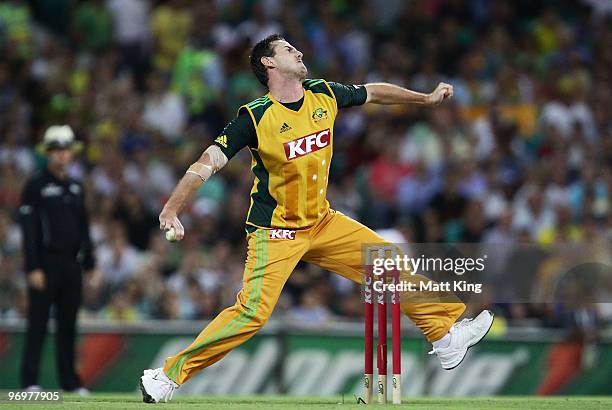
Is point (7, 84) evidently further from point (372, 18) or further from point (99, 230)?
point (372, 18)

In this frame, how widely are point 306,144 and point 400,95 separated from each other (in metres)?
0.94

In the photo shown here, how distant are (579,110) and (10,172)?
6923mm

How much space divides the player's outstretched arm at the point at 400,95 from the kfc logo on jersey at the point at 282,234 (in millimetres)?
1141

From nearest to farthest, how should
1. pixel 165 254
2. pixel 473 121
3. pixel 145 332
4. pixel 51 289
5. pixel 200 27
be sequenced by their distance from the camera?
1. pixel 51 289
2. pixel 145 332
3. pixel 165 254
4. pixel 473 121
5. pixel 200 27

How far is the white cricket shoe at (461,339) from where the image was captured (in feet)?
30.2

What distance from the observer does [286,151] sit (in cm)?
904

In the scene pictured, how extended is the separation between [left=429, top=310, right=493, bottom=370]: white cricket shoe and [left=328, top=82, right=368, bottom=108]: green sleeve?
168 cm

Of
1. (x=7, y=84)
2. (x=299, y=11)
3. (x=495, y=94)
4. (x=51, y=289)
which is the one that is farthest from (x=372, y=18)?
(x=51, y=289)

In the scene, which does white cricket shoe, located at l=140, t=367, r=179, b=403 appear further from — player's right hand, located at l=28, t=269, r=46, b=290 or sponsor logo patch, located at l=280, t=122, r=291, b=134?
player's right hand, located at l=28, t=269, r=46, b=290

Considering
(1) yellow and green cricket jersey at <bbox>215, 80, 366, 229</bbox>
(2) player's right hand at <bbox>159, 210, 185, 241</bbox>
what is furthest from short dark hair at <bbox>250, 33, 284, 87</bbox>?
(2) player's right hand at <bbox>159, 210, 185, 241</bbox>

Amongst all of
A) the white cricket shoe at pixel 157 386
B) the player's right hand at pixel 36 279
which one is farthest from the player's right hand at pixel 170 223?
the player's right hand at pixel 36 279

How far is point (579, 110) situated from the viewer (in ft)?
55.5

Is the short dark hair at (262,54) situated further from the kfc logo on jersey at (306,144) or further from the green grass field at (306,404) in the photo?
the green grass field at (306,404)

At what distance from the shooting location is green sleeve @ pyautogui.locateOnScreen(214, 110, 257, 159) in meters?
8.92
